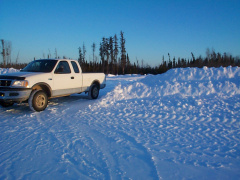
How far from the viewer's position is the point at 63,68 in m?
7.69

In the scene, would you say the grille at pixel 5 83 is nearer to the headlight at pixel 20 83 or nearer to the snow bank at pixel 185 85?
the headlight at pixel 20 83

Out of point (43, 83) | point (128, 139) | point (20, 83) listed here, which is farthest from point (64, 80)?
point (128, 139)

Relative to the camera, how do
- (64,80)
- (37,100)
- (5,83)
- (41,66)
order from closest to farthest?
1. (5,83)
2. (37,100)
3. (41,66)
4. (64,80)

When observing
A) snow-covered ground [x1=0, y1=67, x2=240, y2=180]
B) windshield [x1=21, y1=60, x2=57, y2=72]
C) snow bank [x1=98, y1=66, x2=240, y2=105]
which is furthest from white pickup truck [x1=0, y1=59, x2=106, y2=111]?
snow bank [x1=98, y1=66, x2=240, y2=105]

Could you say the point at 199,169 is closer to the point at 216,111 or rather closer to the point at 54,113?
the point at 216,111

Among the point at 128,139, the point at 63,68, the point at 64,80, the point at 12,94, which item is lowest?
the point at 128,139

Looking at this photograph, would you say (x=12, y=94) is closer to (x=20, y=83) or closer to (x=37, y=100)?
(x=20, y=83)

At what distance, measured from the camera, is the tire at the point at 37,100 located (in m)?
6.72

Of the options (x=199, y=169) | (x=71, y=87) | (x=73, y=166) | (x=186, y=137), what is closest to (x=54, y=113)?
(x=71, y=87)

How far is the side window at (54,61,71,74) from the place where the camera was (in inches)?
295

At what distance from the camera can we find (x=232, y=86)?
8.87 m

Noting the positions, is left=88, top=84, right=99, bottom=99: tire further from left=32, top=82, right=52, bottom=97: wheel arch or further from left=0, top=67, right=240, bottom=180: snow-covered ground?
left=32, top=82, right=52, bottom=97: wheel arch

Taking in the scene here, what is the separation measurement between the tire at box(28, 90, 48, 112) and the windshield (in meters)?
1.10

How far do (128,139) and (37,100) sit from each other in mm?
4183
